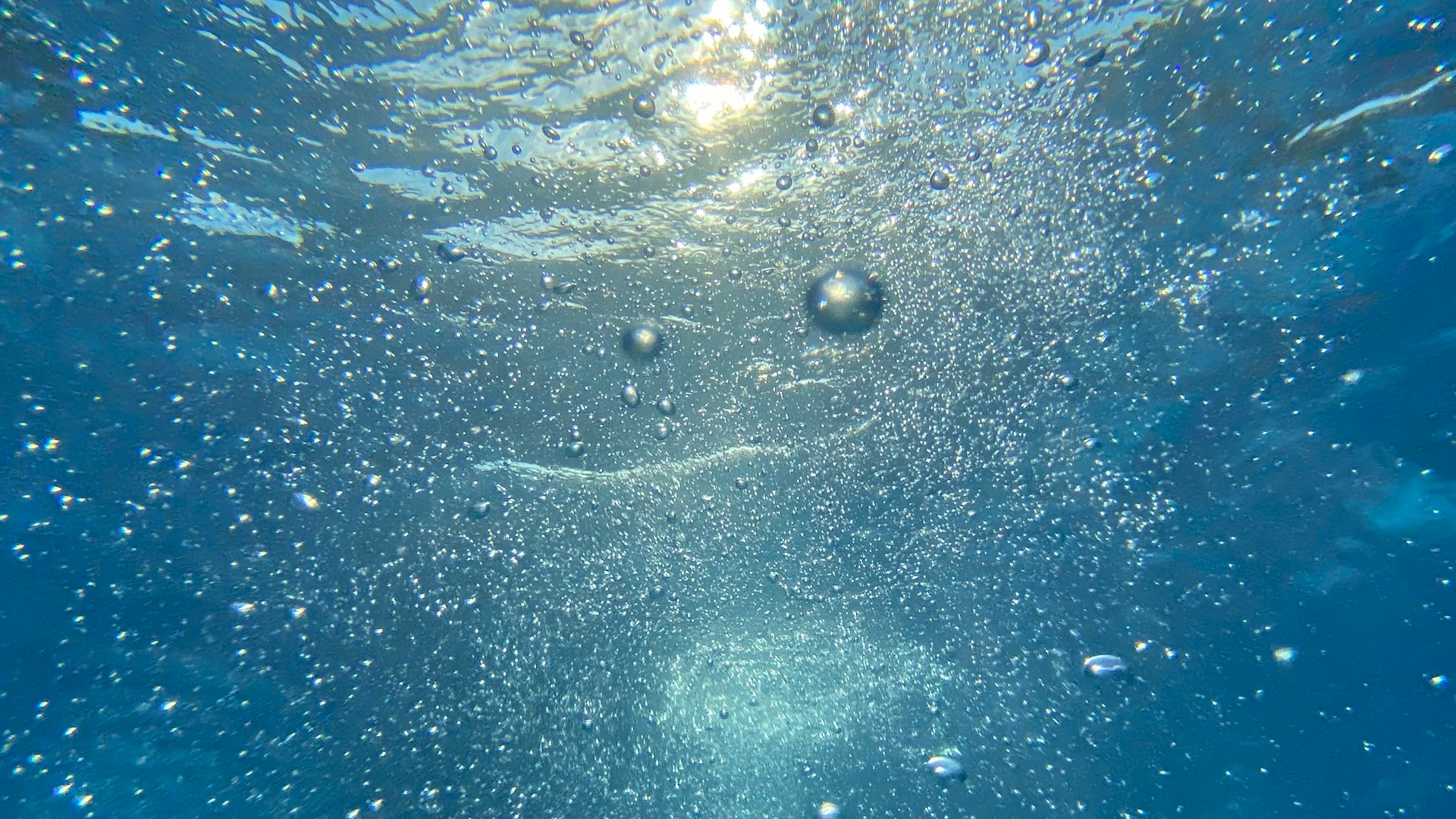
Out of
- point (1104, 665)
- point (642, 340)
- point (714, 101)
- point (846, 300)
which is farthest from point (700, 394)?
point (1104, 665)

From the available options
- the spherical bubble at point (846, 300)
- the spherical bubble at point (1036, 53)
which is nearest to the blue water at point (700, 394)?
the spherical bubble at point (1036, 53)

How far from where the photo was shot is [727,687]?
582 inches

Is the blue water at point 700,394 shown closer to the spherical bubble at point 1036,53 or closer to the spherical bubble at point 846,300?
the spherical bubble at point 1036,53

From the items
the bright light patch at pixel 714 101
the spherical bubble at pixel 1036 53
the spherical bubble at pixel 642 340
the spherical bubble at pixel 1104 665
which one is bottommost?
the spherical bubble at pixel 1104 665

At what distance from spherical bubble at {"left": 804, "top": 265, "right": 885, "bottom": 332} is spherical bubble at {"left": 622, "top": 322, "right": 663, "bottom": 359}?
2089 millimetres

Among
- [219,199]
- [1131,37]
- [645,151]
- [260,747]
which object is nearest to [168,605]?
[260,747]

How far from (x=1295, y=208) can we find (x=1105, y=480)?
450cm

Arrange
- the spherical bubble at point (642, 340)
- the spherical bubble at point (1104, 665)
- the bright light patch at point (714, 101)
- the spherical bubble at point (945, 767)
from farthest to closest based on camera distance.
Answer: the spherical bubble at point (945, 767)
the spherical bubble at point (1104, 665)
the spherical bubble at point (642, 340)
the bright light patch at point (714, 101)

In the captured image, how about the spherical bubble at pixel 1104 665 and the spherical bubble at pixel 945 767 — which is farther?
the spherical bubble at pixel 945 767

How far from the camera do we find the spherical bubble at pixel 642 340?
27.8 ft

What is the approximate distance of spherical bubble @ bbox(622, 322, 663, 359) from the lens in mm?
8477

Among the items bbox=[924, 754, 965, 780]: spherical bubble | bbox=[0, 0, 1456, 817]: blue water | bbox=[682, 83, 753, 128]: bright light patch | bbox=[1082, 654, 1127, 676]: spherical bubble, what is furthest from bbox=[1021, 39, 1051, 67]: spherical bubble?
bbox=[924, 754, 965, 780]: spherical bubble

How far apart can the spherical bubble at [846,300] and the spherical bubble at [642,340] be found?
82.3 inches

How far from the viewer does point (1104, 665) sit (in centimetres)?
1214
